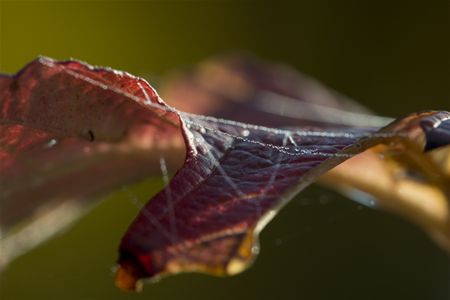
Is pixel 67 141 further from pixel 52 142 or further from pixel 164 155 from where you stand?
pixel 164 155

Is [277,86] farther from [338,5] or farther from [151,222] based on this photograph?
[338,5]

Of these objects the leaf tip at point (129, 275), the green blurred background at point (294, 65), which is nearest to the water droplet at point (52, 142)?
the leaf tip at point (129, 275)

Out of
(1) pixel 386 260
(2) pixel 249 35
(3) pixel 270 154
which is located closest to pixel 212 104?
(3) pixel 270 154

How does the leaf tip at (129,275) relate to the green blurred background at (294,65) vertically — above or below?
above

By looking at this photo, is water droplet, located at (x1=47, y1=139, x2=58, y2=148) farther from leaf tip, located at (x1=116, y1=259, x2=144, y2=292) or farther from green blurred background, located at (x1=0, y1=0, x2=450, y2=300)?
green blurred background, located at (x1=0, y1=0, x2=450, y2=300)

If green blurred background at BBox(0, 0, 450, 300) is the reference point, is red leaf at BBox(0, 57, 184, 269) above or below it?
above

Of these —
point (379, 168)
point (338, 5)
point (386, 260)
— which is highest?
point (379, 168)

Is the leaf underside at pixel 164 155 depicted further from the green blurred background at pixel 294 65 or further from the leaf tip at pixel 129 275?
the green blurred background at pixel 294 65

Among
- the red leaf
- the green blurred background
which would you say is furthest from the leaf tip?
the green blurred background
